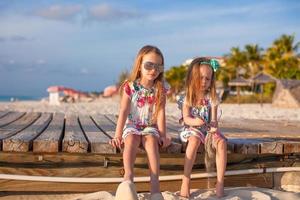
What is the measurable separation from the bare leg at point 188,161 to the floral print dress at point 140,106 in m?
0.34

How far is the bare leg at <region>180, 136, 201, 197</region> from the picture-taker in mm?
4145

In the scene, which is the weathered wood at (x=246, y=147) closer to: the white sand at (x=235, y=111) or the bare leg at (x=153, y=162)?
the bare leg at (x=153, y=162)

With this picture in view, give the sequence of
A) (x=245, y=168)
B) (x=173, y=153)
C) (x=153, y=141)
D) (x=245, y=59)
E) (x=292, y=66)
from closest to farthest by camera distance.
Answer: (x=153, y=141), (x=173, y=153), (x=245, y=168), (x=292, y=66), (x=245, y=59)

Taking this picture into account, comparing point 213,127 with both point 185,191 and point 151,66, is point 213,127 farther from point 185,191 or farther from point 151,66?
point 151,66

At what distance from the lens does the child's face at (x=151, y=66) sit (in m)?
4.17

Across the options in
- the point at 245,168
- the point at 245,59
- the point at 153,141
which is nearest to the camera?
the point at 153,141

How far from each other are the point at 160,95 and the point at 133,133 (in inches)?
17.4

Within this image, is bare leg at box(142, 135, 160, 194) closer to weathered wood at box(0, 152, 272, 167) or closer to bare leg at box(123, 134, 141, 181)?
bare leg at box(123, 134, 141, 181)

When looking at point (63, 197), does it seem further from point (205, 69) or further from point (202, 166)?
point (205, 69)

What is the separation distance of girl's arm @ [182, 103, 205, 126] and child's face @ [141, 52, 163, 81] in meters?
0.41

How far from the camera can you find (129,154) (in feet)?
13.0

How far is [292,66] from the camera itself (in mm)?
50656

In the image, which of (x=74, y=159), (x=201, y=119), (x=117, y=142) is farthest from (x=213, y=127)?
(x=74, y=159)

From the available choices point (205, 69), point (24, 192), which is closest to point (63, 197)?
point (24, 192)
